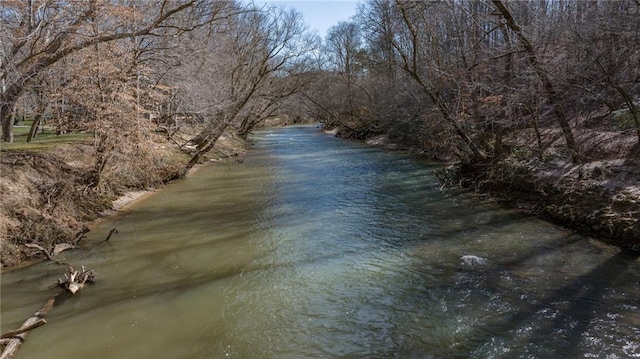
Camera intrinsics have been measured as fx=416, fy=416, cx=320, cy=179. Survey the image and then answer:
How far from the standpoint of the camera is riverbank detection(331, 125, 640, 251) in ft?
31.3

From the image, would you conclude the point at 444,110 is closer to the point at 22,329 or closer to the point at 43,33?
the point at 43,33

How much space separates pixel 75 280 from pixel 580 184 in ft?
39.9

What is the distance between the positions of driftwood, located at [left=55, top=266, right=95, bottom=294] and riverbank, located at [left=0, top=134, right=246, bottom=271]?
1.81 m

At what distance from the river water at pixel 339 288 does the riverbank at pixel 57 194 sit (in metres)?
0.65

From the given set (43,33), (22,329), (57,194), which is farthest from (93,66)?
(22,329)

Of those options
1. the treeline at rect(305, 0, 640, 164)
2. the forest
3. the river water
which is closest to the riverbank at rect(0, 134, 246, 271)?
the forest

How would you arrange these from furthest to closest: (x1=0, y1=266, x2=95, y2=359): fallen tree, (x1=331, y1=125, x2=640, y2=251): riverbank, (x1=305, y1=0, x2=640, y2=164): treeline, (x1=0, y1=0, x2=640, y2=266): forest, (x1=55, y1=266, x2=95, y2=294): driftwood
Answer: (x1=305, y1=0, x2=640, y2=164): treeline → (x1=0, y1=0, x2=640, y2=266): forest → (x1=331, y1=125, x2=640, y2=251): riverbank → (x1=55, y1=266, x2=95, y2=294): driftwood → (x1=0, y1=266, x2=95, y2=359): fallen tree

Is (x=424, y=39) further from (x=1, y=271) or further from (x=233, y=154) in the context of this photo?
(x=1, y=271)

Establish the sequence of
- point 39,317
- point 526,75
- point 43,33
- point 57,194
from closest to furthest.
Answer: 1. point 39,317
2. point 57,194
3. point 43,33
4. point 526,75

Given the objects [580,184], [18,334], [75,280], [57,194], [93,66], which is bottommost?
[18,334]

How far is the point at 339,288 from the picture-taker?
7719mm

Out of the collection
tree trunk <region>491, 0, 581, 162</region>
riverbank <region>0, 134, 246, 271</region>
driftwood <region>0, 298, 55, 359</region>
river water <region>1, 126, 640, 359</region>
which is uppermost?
tree trunk <region>491, 0, 581, 162</region>

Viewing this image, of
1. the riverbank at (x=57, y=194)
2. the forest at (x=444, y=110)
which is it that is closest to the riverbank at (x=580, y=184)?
the forest at (x=444, y=110)

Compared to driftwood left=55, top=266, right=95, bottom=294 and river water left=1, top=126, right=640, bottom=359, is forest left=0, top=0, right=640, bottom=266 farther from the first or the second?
driftwood left=55, top=266, right=95, bottom=294
